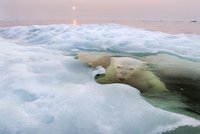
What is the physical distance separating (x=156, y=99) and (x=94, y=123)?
161 cm

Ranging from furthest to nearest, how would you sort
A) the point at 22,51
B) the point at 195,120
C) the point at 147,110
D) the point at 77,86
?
the point at 22,51 < the point at 77,86 < the point at 147,110 < the point at 195,120

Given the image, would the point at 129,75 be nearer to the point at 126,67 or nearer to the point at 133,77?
the point at 133,77

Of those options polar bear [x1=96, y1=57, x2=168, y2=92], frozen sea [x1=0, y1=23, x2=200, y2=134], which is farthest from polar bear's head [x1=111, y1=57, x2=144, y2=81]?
frozen sea [x1=0, y1=23, x2=200, y2=134]

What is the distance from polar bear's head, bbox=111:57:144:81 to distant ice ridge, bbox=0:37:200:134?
70 centimetres

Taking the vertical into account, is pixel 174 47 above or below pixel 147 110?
below

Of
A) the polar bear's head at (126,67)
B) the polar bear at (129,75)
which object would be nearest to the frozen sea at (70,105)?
the polar bear at (129,75)

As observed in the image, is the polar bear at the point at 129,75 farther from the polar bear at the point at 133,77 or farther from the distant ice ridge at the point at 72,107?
the distant ice ridge at the point at 72,107

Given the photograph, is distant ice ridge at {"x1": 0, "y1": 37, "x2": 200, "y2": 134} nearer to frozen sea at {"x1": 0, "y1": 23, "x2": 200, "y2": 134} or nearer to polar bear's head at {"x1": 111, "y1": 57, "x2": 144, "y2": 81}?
frozen sea at {"x1": 0, "y1": 23, "x2": 200, "y2": 134}

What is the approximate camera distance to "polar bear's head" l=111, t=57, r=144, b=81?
6527 mm

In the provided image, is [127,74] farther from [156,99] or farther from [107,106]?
[107,106]

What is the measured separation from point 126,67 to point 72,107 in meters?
2.92

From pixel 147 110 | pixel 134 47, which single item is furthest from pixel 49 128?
pixel 134 47

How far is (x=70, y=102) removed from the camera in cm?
487

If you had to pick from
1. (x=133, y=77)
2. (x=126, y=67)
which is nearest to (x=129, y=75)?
(x=133, y=77)
